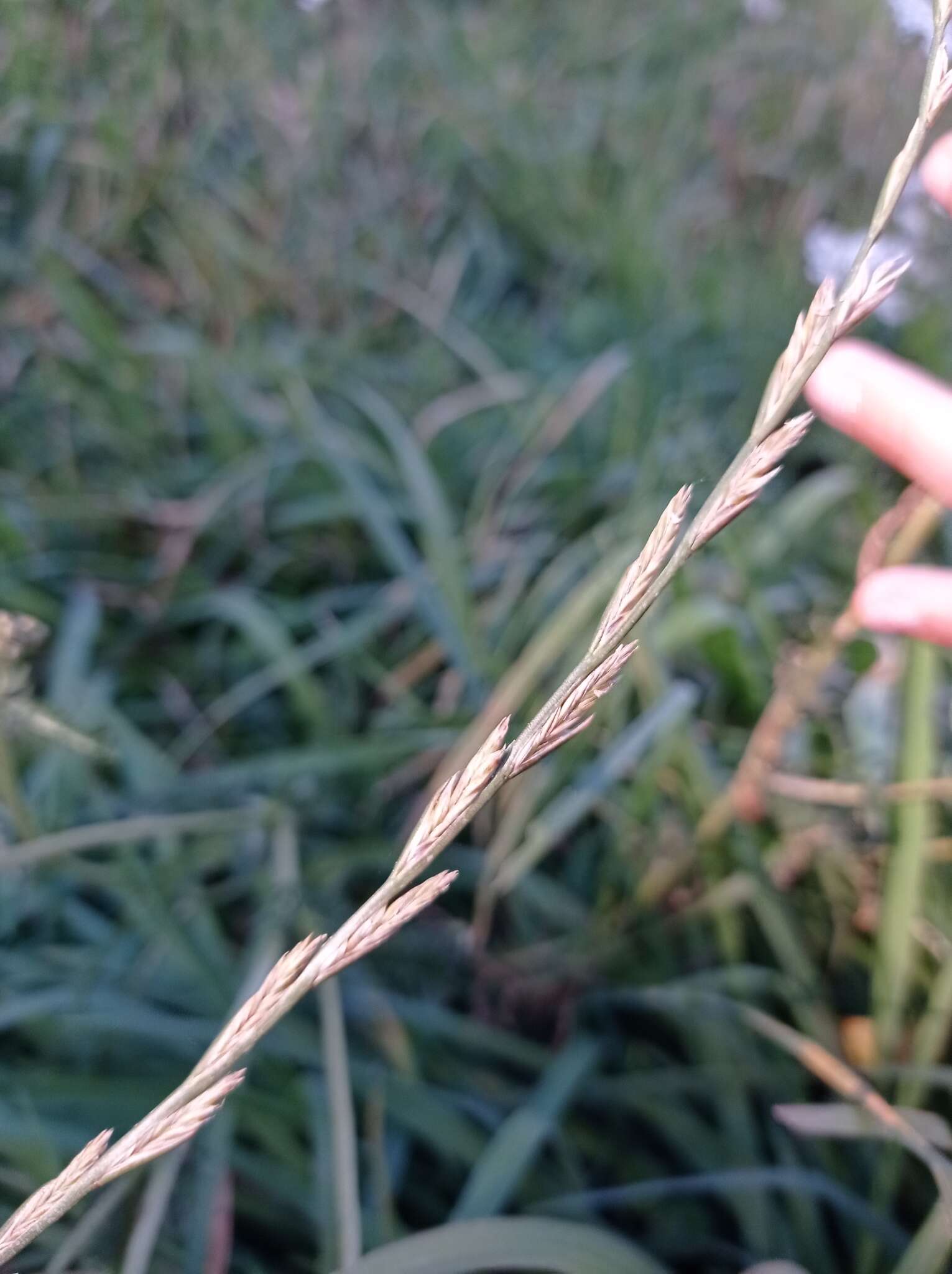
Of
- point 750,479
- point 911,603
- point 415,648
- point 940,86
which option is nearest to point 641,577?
point 750,479

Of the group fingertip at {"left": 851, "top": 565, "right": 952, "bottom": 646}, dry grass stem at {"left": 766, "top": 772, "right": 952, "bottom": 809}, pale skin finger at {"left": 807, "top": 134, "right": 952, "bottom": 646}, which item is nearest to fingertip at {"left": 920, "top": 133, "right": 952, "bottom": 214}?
pale skin finger at {"left": 807, "top": 134, "right": 952, "bottom": 646}

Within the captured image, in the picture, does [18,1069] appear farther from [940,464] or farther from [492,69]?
[492,69]

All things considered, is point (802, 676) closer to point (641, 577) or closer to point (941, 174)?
point (941, 174)

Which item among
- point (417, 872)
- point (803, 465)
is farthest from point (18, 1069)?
point (803, 465)

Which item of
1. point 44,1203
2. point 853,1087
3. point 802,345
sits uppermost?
point 802,345

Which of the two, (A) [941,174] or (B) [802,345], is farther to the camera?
(A) [941,174]

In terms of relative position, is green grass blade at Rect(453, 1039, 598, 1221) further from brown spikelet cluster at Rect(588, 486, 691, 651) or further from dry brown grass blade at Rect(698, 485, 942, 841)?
brown spikelet cluster at Rect(588, 486, 691, 651)

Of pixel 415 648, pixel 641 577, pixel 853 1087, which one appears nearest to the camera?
pixel 641 577
